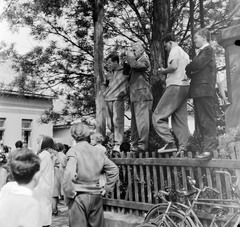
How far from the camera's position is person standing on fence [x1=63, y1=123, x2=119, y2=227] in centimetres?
437

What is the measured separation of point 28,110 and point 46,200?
24.5 meters

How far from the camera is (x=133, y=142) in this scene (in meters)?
7.56

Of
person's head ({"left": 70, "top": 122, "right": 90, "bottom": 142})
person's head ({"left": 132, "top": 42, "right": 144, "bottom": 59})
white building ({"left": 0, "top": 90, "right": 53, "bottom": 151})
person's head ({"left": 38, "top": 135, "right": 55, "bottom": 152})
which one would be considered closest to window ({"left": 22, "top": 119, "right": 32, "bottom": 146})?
white building ({"left": 0, "top": 90, "right": 53, "bottom": 151})

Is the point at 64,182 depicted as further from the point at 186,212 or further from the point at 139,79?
the point at 139,79

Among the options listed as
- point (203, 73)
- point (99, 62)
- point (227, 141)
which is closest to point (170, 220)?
point (227, 141)

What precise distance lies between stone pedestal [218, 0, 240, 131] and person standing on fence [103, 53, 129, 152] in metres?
1.99

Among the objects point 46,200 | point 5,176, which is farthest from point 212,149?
point 5,176

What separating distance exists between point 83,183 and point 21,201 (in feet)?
5.55

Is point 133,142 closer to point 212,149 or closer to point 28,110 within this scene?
point 212,149

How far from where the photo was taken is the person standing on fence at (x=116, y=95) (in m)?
7.81

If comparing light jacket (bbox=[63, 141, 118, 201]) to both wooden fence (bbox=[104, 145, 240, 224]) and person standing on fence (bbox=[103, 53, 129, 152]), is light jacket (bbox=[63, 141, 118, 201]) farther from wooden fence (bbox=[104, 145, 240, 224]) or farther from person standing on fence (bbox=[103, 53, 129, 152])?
person standing on fence (bbox=[103, 53, 129, 152])

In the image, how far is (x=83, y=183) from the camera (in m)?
4.43

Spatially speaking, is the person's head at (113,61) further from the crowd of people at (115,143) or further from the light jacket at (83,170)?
the light jacket at (83,170)

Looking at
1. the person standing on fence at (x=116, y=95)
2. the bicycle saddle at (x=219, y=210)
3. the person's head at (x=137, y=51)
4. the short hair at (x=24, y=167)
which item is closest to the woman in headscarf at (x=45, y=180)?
the person standing on fence at (x=116, y=95)
